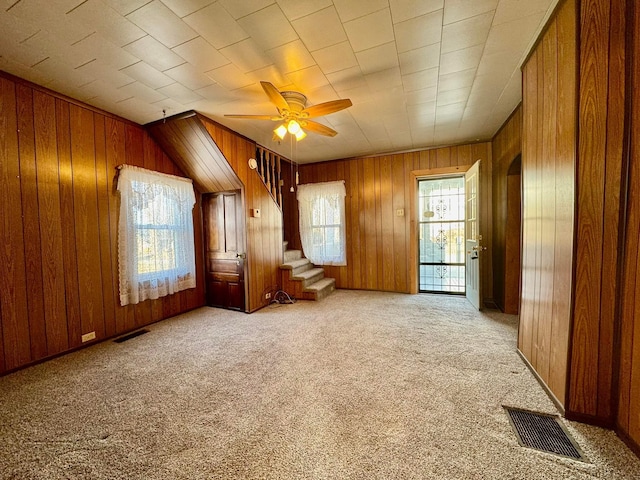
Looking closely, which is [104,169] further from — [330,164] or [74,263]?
[330,164]

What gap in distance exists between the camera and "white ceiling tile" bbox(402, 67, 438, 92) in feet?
7.64

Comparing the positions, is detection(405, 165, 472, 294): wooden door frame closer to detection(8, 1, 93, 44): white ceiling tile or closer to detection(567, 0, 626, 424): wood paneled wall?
detection(567, 0, 626, 424): wood paneled wall

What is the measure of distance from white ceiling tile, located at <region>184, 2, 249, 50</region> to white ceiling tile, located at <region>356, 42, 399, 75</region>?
94 centimetres

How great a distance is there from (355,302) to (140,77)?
390cm

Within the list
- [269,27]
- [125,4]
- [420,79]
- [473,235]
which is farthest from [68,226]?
[473,235]

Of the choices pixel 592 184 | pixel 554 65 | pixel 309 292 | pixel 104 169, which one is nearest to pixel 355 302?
pixel 309 292

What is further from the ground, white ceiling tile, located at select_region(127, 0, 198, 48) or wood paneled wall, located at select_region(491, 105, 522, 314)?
white ceiling tile, located at select_region(127, 0, 198, 48)

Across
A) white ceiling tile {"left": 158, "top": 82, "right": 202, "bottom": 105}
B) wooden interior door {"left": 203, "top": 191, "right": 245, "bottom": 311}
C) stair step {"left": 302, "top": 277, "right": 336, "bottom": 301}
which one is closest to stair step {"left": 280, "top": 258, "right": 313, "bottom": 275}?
stair step {"left": 302, "top": 277, "right": 336, "bottom": 301}

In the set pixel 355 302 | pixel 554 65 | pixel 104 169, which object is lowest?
pixel 355 302

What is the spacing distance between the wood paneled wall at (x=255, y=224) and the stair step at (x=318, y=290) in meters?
0.57

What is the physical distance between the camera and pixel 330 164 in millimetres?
5234

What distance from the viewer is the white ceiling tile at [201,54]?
6.19 ft

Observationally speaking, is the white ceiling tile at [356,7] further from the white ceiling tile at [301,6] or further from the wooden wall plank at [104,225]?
the wooden wall plank at [104,225]

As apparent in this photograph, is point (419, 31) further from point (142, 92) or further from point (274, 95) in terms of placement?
point (142, 92)
